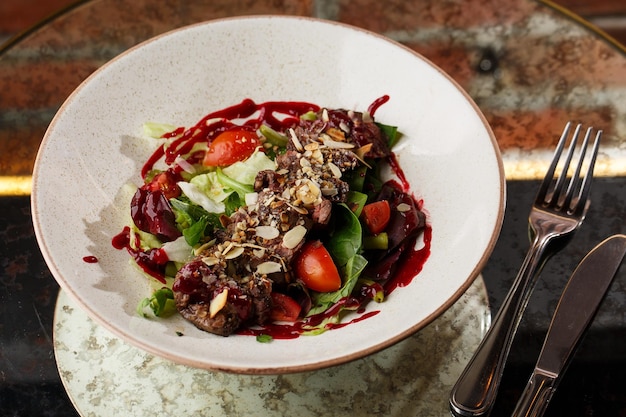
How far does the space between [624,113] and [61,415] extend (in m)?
2.51

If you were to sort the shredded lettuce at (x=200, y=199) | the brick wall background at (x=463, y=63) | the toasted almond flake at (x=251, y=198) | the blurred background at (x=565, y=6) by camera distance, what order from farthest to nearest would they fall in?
1. the blurred background at (x=565, y=6)
2. the brick wall background at (x=463, y=63)
3. the shredded lettuce at (x=200, y=199)
4. the toasted almond flake at (x=251, y=198)

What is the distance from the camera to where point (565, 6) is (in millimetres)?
4406

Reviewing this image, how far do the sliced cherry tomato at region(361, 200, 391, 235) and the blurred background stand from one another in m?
2.71

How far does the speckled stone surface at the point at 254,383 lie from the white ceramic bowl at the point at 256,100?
0.25 m

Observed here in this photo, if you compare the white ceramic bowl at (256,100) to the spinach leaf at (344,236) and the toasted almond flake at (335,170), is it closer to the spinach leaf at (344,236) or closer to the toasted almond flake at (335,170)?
the spinach leaf at (344,236)

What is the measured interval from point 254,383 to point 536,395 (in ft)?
2.84

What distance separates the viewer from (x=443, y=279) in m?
2.08

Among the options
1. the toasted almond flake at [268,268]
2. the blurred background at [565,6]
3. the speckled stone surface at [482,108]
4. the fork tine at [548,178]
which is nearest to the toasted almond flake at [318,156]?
the toasted almond flake at [268,268]

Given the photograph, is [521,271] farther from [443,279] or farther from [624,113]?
[624,113]

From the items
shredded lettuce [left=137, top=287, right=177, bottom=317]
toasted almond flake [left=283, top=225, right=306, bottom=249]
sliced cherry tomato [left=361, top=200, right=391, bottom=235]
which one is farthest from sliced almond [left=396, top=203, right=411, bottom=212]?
shredded lettuce [left=137, top=287, right=177, bottom=317]

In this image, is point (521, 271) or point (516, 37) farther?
point (516, 37)

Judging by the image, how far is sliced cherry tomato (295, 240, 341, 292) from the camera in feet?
7.23

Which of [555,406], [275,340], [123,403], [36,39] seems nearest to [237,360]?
[275,340]

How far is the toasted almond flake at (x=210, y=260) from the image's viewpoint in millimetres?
2109
